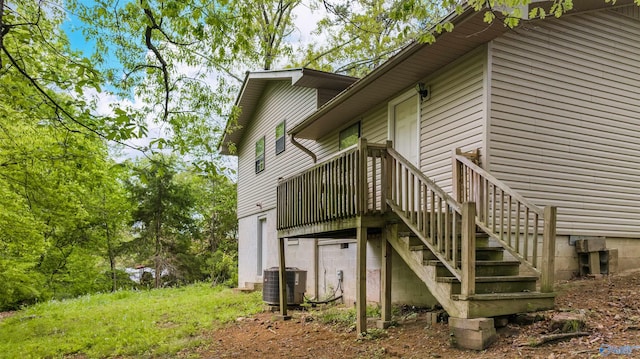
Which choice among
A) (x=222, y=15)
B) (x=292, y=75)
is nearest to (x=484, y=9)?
(x=222, y=15)

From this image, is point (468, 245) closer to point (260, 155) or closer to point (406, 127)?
point (406, 127)

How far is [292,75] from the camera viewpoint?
11711 mm

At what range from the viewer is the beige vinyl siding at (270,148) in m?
12.7

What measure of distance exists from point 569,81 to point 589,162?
1.37 metres

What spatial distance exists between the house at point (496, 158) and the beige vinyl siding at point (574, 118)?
0.08 feet

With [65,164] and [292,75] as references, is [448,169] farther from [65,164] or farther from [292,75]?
[65,164]

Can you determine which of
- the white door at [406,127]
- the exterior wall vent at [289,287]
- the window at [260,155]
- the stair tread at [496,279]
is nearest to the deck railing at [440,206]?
the stair tread at [496,279]

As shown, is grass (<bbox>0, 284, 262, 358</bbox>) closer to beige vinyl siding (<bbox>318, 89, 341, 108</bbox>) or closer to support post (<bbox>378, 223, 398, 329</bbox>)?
support post (<bbox>378, 223, 398, 329</bbox>)

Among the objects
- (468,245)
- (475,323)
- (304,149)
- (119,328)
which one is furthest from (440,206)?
(119,328)

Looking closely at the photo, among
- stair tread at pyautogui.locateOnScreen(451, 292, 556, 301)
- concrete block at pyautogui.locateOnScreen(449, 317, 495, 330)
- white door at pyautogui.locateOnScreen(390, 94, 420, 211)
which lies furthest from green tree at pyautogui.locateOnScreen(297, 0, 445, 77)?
concrete block at pyautogui.locateOnScreen(449, 317, 495, 330)

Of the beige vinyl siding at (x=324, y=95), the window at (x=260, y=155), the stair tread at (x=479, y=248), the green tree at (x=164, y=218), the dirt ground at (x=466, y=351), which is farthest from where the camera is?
the green tree at (x=164, y=218)

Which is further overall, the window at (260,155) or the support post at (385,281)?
the window at (260,155)

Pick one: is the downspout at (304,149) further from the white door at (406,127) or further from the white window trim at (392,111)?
the white door at (406,127)

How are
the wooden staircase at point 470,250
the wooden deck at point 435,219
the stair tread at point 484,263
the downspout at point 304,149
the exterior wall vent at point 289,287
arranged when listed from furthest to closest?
the downspout at point 304,149 → the exterior wall vent at point 289,287 → the stair tread at point 484,263 → the wooden deck at point 435,219 → the wooden staircase at point 470,250
